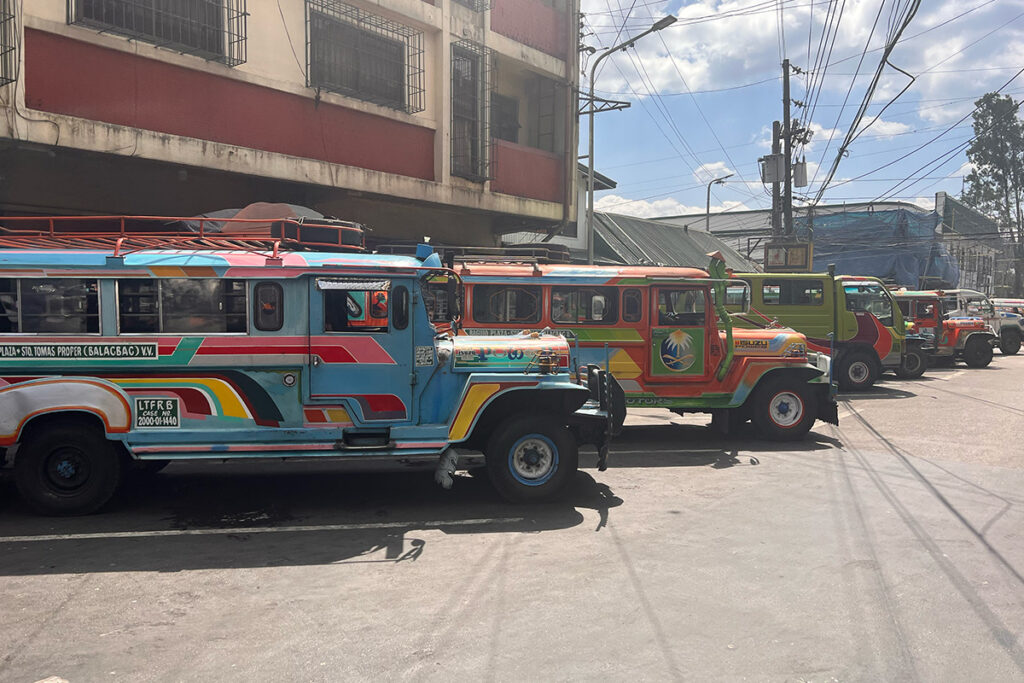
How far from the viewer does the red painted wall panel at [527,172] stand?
682 inches

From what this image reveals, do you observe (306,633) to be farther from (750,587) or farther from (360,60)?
(360,60)

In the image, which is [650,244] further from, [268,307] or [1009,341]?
[268,307]

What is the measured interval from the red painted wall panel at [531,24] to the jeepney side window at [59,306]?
12.8 metres

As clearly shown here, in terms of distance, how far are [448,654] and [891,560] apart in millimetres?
3654

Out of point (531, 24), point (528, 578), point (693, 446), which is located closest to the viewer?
point (528, 578)

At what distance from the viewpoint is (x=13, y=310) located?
256 inches

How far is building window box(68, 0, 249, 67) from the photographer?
10.7 meters

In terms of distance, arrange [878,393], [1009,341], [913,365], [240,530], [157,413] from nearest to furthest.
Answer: [240,530] < [157,413] < [878,393] < [913,365] < [1009,341]

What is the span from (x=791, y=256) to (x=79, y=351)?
78.0 feet

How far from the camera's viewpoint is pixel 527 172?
1814 centimetres

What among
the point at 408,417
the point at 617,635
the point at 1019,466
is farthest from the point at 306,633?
the point at 1019,466

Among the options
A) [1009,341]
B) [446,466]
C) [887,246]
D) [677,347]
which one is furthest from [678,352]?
[887,246]

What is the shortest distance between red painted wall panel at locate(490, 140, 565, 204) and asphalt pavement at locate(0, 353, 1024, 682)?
10192 mm

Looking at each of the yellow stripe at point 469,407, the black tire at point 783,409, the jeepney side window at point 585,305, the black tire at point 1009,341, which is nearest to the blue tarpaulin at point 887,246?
the black tire at point 1009,341
